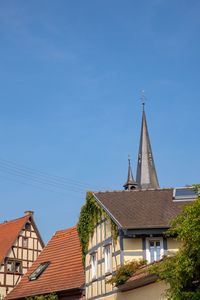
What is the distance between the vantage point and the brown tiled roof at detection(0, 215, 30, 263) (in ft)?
133

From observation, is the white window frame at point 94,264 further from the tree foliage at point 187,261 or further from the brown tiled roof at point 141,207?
the tree foliage at point 187,261

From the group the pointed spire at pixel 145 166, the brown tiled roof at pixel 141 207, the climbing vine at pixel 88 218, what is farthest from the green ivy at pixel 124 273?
the pointed spire at pixel 145 166

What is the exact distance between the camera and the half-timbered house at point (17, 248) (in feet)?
130

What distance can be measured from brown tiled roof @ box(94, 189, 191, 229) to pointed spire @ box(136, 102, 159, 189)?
34.3m

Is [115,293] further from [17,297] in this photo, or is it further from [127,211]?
[17,297]

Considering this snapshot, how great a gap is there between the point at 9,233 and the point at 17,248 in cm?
179

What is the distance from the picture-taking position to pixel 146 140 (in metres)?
63.5

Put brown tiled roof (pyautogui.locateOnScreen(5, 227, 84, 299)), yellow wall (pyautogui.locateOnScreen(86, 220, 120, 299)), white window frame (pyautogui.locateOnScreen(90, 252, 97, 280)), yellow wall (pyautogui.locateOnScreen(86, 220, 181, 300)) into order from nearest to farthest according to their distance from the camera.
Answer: yellow wall (pyautogui.locateOnScreen(86, 220, 181, 300))
yellow wall (pyautogui.locateOnScreen(86, 220, 120, 299))
white window frame (pyautogui.locateOnScreen(90, 252, 97, 280))
brown tiled roof (pyautogui.locateOnScreen(5, 227, 84, 299))

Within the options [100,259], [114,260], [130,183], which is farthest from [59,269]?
[130,183]

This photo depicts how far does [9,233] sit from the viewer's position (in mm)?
42625

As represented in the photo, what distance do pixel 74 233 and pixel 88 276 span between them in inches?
310

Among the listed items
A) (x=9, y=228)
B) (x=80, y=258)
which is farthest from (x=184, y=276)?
(x=9, y=228)

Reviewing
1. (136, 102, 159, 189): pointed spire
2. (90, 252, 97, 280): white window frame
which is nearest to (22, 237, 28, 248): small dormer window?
(90, 252, 97, 280): white window frame

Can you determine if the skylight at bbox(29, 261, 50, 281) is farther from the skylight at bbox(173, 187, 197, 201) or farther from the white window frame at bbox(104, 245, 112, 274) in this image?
the skylight at bbox(173, 187, 197, 201)
